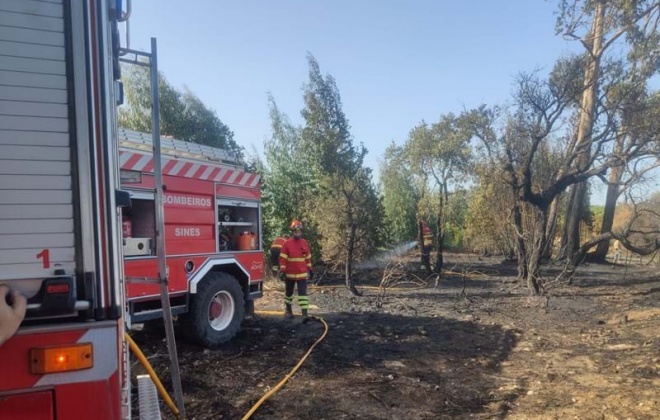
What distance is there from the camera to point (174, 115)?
1975cm

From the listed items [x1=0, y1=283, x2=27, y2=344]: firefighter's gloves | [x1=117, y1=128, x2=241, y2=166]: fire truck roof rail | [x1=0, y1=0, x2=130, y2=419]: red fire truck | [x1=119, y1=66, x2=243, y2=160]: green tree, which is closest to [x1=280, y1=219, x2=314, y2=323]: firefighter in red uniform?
[x1=117, y1=128, x2=241, y2=166]: fire truck roof rail

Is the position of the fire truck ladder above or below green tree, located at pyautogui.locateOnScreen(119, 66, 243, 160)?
below

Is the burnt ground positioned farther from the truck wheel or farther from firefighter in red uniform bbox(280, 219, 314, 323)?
firefighter in red uniform bbox(280, 219, 314, 323)

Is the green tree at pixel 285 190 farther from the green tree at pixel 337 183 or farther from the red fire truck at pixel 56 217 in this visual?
the red fire truck at pixel 56 217

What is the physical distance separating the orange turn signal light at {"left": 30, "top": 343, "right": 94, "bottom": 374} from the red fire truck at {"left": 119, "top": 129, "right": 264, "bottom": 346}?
346 centimetres

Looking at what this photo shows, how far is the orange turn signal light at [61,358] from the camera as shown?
1.87 m

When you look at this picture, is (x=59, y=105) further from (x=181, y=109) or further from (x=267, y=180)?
(x=181, y=109)

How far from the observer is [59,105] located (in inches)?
77.6

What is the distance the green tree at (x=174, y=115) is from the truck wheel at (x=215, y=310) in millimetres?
12998

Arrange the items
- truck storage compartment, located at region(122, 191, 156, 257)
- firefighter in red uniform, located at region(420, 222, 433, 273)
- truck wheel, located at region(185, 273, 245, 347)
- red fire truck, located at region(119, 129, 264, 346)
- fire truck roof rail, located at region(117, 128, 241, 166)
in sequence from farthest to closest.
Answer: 1. firefighter in red uniform, located at region(420, 222, 433, 273)
2. truck wheel, located at region(185, 273, 245, 347)
3. fire truck roof rail, located at region(117, 128, 241, 166)
4. red fire truck, located at region(119, 129, 264, 346)
5. truck storage compartment, located at region(122, 191, 156, 257)

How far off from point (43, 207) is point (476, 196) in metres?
21.4

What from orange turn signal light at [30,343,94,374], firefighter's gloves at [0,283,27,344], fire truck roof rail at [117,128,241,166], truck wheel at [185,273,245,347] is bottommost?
truck wheel at [185,273,245,347]

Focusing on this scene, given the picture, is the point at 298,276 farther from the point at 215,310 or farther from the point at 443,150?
the point at 443,150

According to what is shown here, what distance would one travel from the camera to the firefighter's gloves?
176 centimetres
